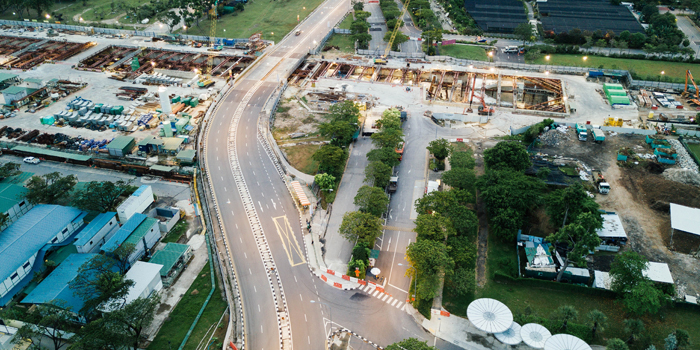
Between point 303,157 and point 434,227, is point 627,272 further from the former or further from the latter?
point 303,157

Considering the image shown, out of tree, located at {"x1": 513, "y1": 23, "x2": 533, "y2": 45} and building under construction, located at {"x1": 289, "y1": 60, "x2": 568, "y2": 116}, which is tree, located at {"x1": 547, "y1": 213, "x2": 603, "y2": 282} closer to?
building under construction, located at {"x1": 289, "y1": 60, "x2": 568, "y2": 116}

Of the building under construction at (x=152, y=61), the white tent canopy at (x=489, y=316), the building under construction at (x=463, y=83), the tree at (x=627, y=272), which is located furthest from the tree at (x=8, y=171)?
the tree at (x=627, y=272)

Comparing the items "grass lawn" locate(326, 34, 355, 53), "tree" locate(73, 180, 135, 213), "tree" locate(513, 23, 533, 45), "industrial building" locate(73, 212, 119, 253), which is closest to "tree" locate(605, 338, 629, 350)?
"industrial building" locate(73, 212, 119, 253)

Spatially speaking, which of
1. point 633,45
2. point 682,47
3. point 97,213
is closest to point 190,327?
point 97,213

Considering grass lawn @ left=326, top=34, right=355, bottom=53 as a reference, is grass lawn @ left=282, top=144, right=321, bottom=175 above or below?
below

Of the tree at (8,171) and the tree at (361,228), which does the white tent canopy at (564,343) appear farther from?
the tree at (8,171)
